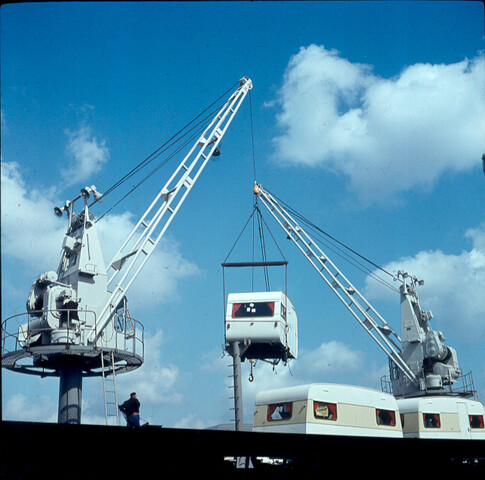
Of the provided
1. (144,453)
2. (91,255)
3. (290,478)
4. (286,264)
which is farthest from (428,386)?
(144,453)

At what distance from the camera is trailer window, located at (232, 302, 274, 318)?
3319cm

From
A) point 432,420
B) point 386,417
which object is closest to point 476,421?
point 432,420

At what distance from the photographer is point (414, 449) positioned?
15539 mm

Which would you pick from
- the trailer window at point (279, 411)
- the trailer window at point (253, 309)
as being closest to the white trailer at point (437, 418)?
the trailer window at point (279, 411)

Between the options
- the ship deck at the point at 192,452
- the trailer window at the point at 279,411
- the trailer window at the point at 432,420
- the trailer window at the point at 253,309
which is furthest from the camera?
the trailer window at the point at 253,309

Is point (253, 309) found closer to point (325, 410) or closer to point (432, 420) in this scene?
point (432, 420)

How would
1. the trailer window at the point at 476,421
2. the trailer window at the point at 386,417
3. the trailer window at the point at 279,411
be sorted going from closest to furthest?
the trailer window at the point at 279,411 < the trailer window at the point at 386,417 < the trailer window at the point at 476,421

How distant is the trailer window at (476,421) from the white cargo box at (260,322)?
34.2 feet

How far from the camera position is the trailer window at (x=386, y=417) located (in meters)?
23.0

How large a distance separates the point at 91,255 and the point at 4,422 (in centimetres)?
1666

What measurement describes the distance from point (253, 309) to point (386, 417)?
38.7 feet

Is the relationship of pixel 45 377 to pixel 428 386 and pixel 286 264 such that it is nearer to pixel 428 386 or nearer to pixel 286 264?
pixel 286 264

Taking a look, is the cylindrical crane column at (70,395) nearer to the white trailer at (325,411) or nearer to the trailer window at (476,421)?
the white trailer at (325,411)

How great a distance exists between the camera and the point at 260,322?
108 feet
